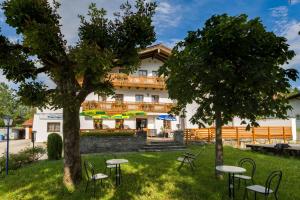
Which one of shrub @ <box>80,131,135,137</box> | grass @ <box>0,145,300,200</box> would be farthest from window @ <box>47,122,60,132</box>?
grass @ <box>0,145,300,200</box>

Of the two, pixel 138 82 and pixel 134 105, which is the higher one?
pixel 138 82

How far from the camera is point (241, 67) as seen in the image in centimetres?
726

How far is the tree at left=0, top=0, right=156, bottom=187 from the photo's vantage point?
742 centimetres

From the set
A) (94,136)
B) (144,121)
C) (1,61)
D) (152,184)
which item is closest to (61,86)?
(1,61)

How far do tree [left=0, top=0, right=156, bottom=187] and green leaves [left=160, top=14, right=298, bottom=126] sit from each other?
2.06 m

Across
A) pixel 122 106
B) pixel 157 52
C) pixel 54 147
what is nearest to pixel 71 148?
pixel 54 147

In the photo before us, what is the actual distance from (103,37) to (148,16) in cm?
171

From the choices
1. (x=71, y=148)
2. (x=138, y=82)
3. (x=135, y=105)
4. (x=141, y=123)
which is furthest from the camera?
(x=141, y=123)

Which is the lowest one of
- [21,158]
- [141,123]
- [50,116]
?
[21,158]

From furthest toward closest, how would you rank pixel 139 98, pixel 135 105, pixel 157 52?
pixel 139 98 < pixel 157 52 < pixel 135 105

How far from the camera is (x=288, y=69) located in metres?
7.38

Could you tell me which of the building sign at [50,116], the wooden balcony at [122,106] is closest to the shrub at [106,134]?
the wooden balcony at [122,106]

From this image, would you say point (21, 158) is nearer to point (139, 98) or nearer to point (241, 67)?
point (241, 67)

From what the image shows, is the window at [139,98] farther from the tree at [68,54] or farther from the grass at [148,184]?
the tree at [68,54]
